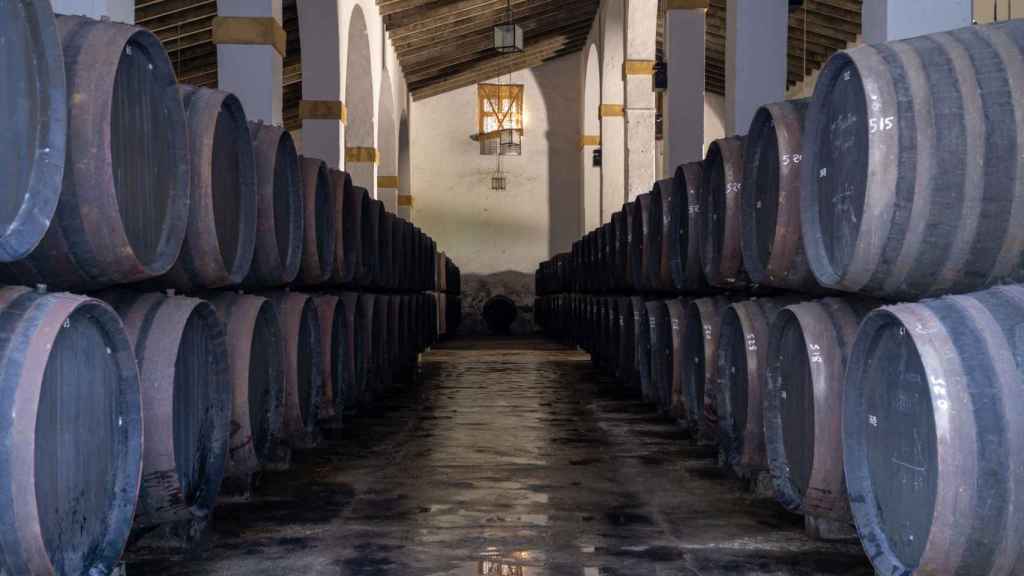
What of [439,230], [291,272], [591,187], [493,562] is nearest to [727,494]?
[493,562]

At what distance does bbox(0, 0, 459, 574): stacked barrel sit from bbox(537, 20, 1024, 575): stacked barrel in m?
2.12

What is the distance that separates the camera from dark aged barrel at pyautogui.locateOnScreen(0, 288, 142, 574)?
8.30 ft

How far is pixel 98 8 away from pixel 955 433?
13.4 ft

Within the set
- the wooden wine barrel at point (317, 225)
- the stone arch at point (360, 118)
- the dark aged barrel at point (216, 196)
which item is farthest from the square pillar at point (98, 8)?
the stone arch at point (360, 118)

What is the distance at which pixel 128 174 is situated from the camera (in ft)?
12.0

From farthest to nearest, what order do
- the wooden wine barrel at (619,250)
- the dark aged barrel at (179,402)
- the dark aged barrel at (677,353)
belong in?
the wooden wine barrel at (619,250) < the dark aged barrel at (677,353) < the dark aged barrel at (179,402)

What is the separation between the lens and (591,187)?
81.3 ft

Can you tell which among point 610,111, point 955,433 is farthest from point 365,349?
point 610,111

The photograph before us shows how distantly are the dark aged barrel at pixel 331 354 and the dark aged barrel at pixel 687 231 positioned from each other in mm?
2101

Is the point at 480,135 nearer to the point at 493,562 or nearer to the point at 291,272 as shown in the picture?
the point at 291,272

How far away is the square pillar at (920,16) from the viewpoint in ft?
16.1

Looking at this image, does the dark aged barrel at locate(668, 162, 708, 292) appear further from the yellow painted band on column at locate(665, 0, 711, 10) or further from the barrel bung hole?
the yellow painted band on column at locate(665, 0, 711, 10)

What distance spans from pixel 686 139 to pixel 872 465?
9.02m

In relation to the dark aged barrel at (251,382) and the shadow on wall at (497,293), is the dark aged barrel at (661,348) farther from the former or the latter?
the shadow on wall at (497,293)
